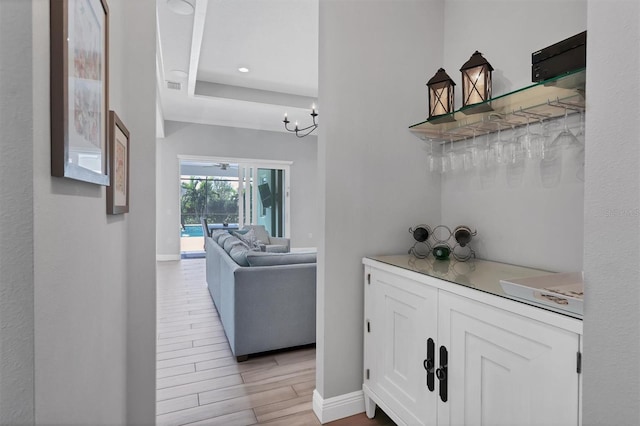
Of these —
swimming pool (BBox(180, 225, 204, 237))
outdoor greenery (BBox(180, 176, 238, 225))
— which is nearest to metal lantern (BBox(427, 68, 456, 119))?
outdoor greenery (BBox(180, 176, 238, 225))

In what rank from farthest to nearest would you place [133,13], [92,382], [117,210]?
[133,13]
[117,210]
[92,382]

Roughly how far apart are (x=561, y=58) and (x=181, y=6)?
9.76ft

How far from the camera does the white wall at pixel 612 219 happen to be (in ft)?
1.84

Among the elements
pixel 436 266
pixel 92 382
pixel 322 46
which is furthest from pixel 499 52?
pixel 92 382

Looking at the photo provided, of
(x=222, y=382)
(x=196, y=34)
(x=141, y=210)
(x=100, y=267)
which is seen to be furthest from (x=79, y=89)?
(x=196, y=34)

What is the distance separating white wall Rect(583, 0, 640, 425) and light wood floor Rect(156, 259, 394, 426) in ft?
5.22

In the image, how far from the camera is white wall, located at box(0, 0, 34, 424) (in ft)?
1.54

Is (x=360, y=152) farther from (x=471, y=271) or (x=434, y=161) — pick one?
(x=471, y=271)

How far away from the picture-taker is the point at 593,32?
621 millimetres

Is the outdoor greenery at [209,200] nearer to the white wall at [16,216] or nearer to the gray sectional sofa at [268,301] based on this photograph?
the gray sectional sofa at [268,301]

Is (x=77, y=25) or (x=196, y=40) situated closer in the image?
(x=77, y=25)

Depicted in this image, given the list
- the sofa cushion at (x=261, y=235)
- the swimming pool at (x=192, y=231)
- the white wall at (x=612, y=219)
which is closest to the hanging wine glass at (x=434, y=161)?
the white wall at (x=612, y=219)

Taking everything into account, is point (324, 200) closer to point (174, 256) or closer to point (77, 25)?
point (77, 25)

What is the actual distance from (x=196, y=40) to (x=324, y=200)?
8.85 feet
